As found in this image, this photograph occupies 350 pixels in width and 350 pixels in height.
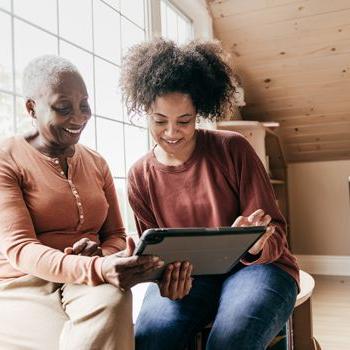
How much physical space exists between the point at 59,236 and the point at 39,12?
3.16ft

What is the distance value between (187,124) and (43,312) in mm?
592

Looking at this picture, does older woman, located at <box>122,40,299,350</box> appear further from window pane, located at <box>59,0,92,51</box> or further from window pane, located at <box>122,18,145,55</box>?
window pane, located at <box>122,18,145,55</box>

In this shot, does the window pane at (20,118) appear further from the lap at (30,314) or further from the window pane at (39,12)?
the lap at (30,314)

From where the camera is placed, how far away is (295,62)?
120 inches

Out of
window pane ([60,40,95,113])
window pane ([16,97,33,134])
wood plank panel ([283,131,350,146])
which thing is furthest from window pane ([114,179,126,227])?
wood plank panel ([283,131,350,146])

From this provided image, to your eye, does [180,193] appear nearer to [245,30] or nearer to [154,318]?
[154,318]

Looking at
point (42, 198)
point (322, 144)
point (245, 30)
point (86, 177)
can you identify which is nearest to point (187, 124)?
point (86, 177)

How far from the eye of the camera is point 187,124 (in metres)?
1.21

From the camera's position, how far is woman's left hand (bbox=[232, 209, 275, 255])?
3.29ft

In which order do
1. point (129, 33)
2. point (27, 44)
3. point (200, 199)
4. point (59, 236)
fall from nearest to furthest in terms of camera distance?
point (59, 236) < point (200, 199) < point (27, 44) < point (129, 33)

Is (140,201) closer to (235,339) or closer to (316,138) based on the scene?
(235,339)

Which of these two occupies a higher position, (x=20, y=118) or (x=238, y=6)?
(x=238, y=6)

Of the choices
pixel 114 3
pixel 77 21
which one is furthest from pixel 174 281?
pixel 114 3

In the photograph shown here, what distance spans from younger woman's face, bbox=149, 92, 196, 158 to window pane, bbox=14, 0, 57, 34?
27.8 inches
